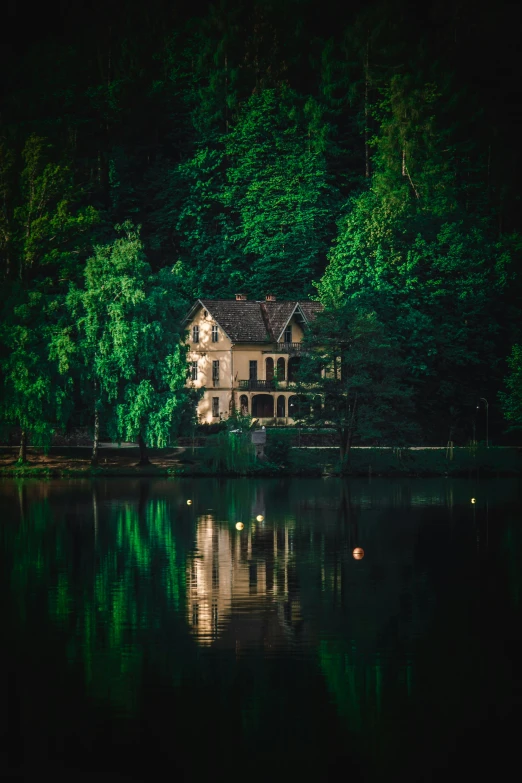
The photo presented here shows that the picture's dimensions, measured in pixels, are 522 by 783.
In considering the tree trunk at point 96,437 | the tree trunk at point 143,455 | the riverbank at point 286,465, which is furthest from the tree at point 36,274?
the tree trunk at point 143,455

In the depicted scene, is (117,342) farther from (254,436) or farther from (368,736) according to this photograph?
(368,736)

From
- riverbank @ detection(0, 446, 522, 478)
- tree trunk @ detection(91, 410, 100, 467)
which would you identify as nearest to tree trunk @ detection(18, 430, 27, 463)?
riverbank @ detection(0, 446, 522, 478)

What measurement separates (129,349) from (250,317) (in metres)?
30.3

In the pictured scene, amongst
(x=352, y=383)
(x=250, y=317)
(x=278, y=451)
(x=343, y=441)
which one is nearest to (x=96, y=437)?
(x=278, y=451)

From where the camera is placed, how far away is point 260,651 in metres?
22.9

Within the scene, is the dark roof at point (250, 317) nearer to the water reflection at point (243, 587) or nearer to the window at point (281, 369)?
the window at point (281, 369)

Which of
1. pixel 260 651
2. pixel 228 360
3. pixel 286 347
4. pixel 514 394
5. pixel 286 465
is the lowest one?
pixel 260 651

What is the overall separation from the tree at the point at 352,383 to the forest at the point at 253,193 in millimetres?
1083

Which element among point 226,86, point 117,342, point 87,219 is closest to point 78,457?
point 117,342

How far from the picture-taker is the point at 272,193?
11038 centimetres

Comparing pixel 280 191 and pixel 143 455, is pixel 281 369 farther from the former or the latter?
pixel 143 455

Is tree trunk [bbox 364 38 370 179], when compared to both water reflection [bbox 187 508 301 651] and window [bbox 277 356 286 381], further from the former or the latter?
water reflection [bbox 187 508 301 651]

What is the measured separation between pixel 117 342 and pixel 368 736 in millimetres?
58655

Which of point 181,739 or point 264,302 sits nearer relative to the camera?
point 181,739
